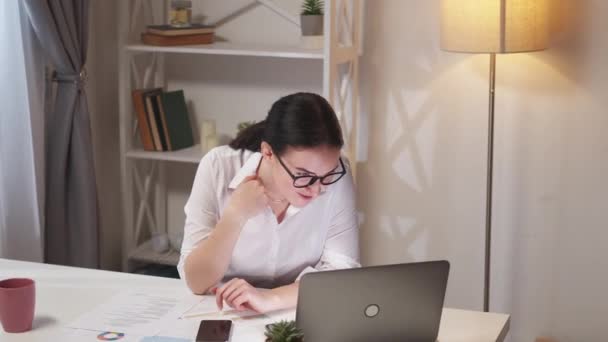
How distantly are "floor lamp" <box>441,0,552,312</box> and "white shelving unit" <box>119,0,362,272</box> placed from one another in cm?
42

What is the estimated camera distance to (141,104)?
3.58 metres

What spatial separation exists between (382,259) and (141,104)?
1124mm

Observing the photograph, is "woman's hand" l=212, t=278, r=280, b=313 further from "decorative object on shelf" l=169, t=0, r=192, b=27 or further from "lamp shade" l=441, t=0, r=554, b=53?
"decorative object on shelf" l=169, t=0, r=192, b=27

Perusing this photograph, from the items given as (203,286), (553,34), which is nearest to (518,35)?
(553,34)

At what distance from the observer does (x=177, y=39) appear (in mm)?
3467

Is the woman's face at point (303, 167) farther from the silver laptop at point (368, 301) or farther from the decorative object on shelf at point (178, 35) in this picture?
the decorative object on shelf at point (178, 35)

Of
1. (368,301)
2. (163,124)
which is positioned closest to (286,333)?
(368,301)

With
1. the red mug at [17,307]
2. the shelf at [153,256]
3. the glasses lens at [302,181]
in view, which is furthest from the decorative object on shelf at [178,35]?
the red mug at [17,307]

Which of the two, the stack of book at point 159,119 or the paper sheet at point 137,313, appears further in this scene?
the stack of book at point 159,119

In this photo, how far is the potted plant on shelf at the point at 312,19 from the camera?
10.8 feet

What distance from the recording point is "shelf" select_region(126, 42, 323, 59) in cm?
322

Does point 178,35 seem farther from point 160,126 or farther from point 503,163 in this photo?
point 503,163

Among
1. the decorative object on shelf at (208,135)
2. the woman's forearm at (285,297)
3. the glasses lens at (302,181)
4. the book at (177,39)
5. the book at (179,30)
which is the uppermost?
the book at (179,30)

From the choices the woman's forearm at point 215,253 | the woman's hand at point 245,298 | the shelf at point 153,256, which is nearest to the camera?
the woman's hand at point 245,298
